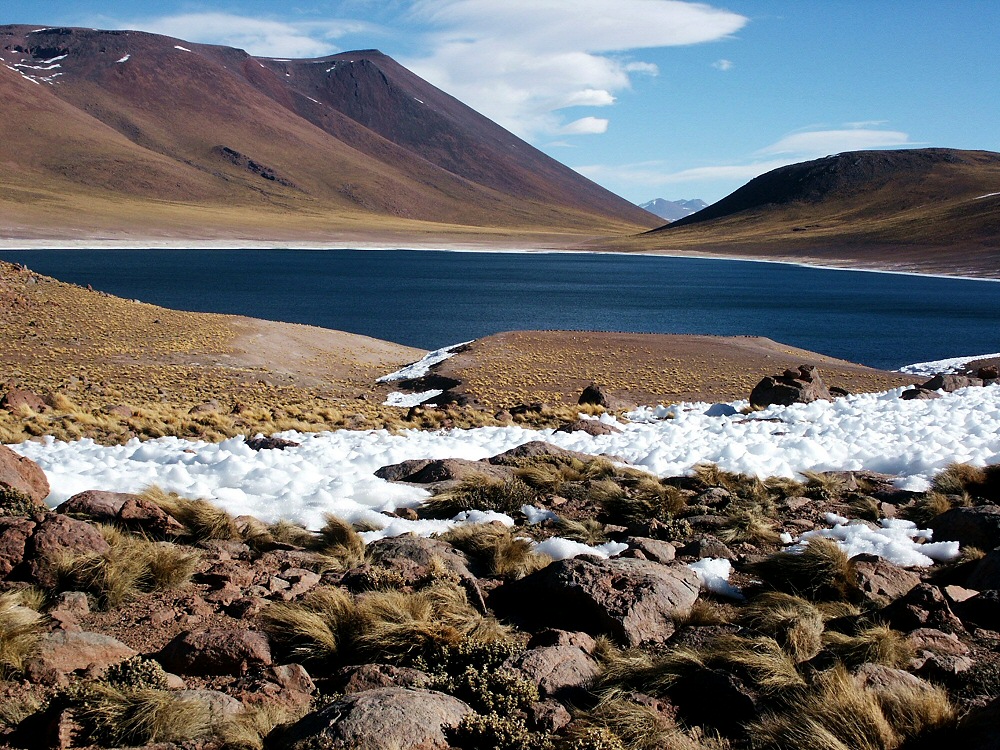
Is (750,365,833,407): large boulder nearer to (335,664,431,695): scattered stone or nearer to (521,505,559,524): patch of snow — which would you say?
(521,505,559,524): patch of snow

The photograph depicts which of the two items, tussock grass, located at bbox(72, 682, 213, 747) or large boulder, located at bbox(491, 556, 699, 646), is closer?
tussock grass, located at bbox(72, 682, 213, 747)

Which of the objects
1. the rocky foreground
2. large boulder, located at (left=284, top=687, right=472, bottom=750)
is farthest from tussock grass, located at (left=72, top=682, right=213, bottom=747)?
large boulder, located at (left=284, top=687, right=472, bottom=750)

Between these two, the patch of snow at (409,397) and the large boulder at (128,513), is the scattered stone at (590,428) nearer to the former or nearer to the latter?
the large boulder at (128,513)

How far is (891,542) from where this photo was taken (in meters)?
6.56

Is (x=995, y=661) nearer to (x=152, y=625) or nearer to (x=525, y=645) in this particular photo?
(x=525, y=645)

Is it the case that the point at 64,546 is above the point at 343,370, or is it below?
above

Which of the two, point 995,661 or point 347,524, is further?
point 347,524

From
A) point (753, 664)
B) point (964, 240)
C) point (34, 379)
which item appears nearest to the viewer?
point (753, 664)

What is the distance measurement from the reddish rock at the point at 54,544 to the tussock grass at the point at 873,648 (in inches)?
179

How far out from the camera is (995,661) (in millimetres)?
4418

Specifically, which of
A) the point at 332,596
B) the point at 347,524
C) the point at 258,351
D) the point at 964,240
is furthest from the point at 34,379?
the point at 964,240

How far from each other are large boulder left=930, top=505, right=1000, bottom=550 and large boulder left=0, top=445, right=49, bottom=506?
7296mm

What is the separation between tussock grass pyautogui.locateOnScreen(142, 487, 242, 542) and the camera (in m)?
6.51

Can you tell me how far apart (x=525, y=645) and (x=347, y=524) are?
233cm
